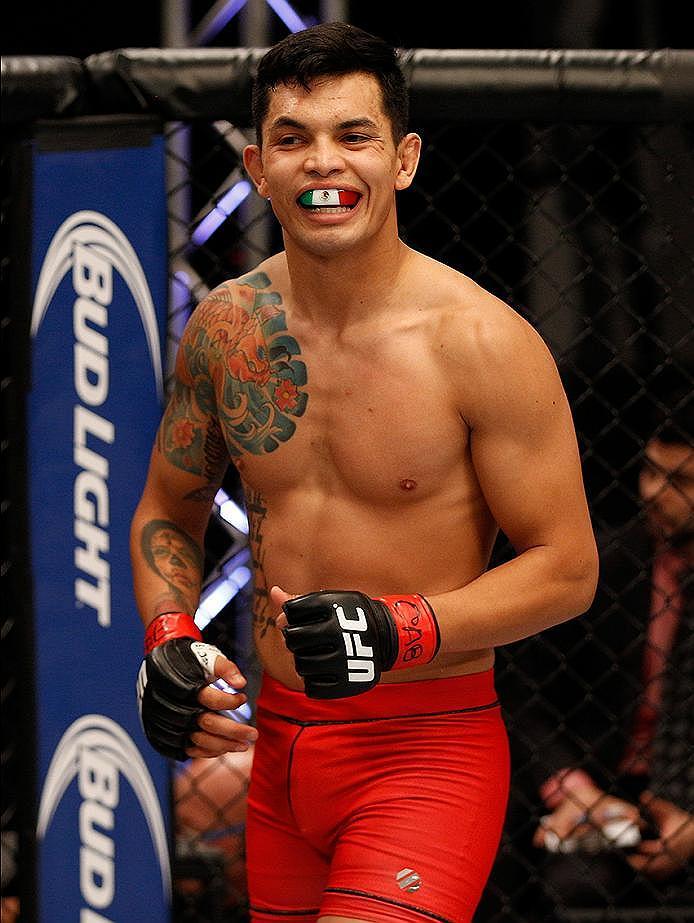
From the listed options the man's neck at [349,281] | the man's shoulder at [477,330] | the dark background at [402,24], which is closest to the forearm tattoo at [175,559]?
the man's neck at [349,281]

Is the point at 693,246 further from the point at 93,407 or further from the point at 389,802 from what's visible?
the point at 389,802

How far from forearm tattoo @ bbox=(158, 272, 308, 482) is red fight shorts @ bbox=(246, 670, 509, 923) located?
0.31 meters

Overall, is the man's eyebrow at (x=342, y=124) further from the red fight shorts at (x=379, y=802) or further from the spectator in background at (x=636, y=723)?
the spectator in background at (x=636, y=723)

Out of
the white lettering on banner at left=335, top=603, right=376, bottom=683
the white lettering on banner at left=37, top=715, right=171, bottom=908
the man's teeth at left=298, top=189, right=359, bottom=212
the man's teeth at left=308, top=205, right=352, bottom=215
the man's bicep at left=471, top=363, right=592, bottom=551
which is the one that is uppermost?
the man's teeth at left=298, top=189, right=359, bottom=212

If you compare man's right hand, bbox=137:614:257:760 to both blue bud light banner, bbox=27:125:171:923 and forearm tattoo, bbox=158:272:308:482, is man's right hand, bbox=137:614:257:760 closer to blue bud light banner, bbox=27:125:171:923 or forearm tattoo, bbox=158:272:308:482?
forearm tattoo, bbox=158:272:308:482

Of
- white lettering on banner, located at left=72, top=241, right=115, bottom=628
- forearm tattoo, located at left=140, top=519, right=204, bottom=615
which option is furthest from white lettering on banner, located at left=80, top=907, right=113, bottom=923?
forearm tattoo, located at left=140, top=519, right=204, bottom=615

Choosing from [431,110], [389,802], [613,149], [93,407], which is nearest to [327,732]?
[389,802]

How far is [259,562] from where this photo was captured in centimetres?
172

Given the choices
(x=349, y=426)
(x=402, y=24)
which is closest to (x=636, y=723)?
(x=349, y=426)

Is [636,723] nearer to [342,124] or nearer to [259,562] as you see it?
[259,562]

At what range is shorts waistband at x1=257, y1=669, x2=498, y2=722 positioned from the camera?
1637 millimetres

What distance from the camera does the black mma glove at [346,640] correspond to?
4.72ft

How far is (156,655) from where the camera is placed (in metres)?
1.61

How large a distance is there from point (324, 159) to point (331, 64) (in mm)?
115
